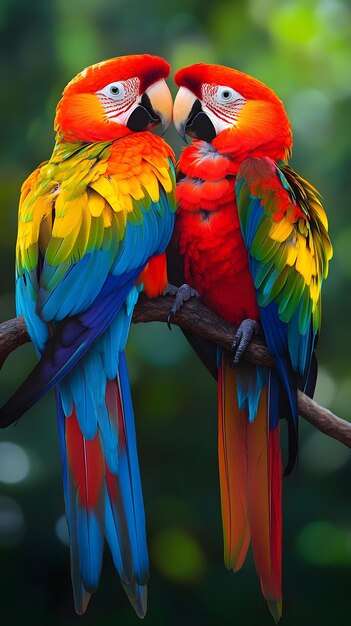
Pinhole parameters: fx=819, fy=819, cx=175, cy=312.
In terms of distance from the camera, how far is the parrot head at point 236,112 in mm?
1621

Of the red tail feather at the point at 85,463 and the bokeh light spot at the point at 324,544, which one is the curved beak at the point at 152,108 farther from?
the bokeh light spot at the point at 324,544

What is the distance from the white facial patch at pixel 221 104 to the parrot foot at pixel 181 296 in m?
0.32

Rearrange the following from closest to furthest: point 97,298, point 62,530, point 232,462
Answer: point 97,298 < point 232,462 < point 62,530

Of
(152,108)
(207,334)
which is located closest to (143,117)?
(152,108)

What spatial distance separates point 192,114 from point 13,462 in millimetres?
1007

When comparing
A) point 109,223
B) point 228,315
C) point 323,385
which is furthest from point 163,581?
point 109,223

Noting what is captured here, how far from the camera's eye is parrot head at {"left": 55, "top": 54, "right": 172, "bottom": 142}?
5.30 feet

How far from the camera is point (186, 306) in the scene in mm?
1600

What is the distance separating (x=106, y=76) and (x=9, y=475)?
1060 mm

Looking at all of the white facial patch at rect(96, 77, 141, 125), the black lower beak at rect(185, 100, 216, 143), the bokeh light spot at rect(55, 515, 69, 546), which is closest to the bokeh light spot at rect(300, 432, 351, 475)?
the bokeh light spot at rect(55, 515, 69, 546)

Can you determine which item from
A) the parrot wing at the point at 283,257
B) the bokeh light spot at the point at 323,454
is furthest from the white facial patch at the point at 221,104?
the bokeh light spot at the point at 323,454

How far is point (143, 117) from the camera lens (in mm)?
1653

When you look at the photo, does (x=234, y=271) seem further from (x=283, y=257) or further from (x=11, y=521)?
(x=11, y=521)

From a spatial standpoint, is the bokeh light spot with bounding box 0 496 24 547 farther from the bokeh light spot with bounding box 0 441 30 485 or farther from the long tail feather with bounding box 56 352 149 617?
the long tail feather with bounding box 56 352 149 617
